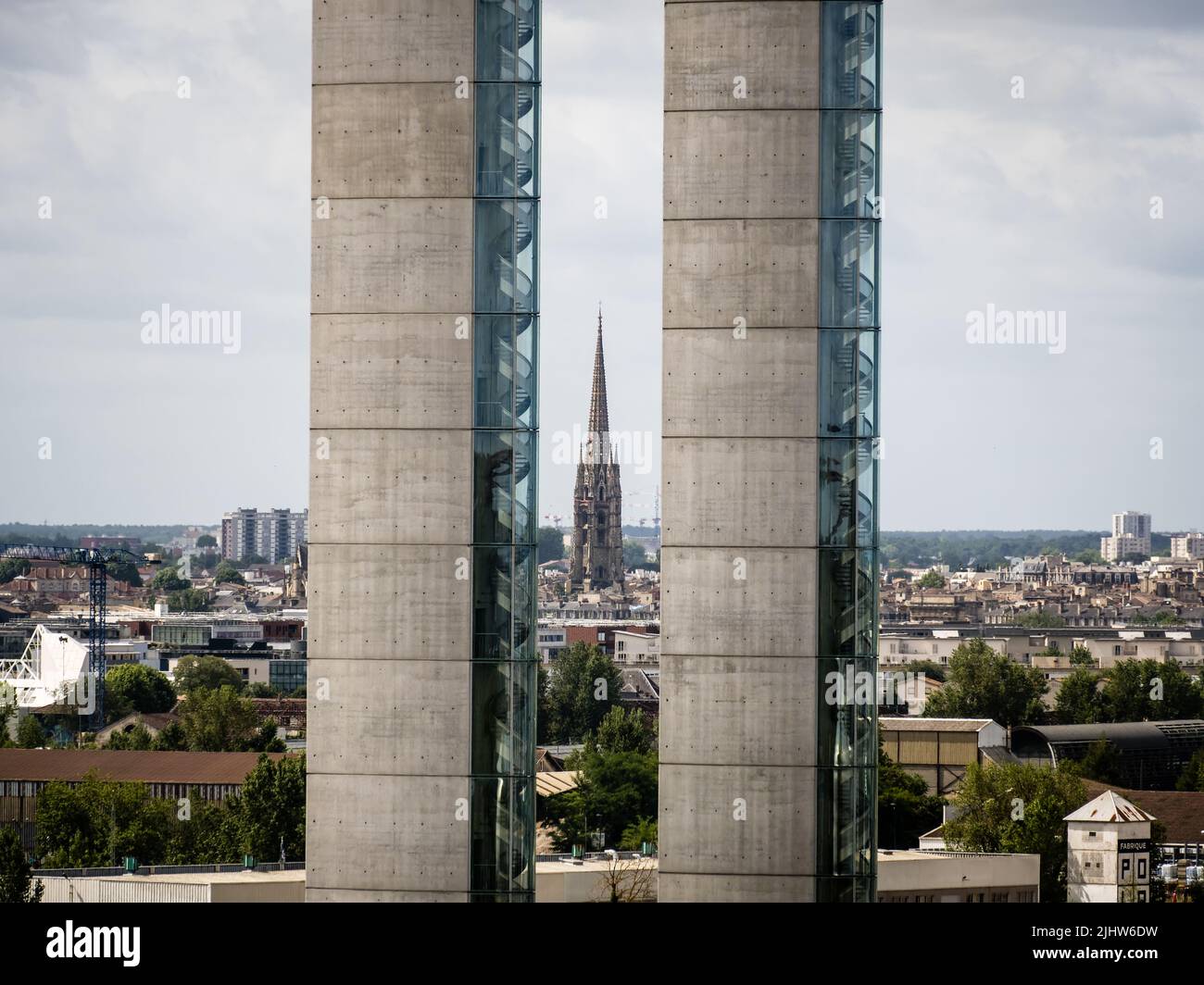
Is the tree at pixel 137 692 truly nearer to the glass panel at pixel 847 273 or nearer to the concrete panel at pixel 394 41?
the concrete panel at pixel 394 41

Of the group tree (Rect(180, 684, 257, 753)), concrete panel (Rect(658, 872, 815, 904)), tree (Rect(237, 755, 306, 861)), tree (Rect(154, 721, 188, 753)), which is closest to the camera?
concrete panel (Rect(658, 872, 815, 904))

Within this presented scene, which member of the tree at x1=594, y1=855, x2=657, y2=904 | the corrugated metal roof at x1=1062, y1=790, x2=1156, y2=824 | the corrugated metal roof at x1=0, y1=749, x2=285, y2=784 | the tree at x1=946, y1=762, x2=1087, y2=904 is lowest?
the corrugated metal roof at x1=0, y1=749, x2=285, y2=784

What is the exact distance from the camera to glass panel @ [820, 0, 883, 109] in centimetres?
1955

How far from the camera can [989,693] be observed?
321 ft

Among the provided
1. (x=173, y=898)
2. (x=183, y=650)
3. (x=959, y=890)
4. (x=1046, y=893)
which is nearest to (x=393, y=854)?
(x=173, y=898)

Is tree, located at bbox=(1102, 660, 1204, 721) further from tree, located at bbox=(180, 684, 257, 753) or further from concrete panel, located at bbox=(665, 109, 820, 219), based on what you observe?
concrete panel, located at bbox=(665, 109, 820, 219)

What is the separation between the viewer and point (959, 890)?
3731 cm

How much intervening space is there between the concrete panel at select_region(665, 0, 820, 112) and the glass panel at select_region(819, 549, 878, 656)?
4672 mm

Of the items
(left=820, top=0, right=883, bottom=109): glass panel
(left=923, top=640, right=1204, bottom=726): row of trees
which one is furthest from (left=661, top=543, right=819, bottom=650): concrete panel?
(left=923, top=640, right=1204, bottom=726): row of trees

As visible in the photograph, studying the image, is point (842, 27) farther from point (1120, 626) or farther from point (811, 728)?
point (1120, 626)

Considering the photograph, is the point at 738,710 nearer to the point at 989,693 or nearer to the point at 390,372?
the point at 390,372

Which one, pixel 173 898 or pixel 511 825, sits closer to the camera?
pixel 511 825

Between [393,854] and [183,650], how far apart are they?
124187mm
